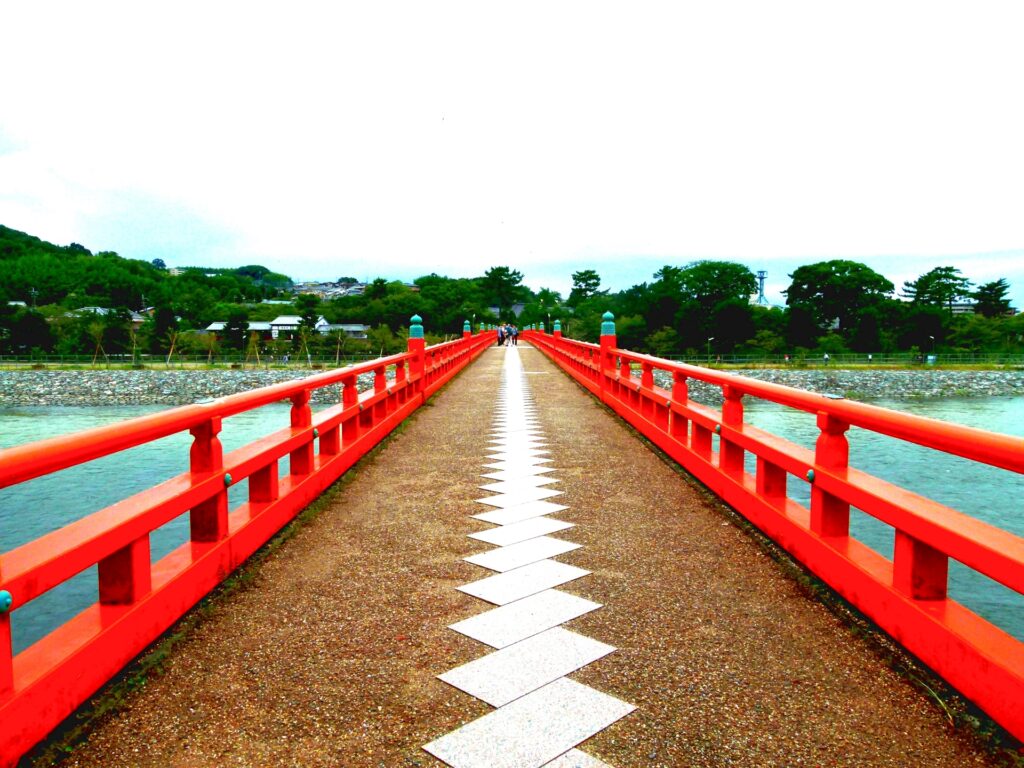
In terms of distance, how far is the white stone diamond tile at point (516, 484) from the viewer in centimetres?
575

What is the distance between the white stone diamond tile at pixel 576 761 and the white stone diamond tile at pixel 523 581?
1.24 m

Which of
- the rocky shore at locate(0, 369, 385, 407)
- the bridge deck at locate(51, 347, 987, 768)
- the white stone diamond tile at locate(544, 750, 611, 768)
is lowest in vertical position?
the rocky shore at locate(0, 369, 385, 407)

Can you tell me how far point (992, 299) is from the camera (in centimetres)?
9269

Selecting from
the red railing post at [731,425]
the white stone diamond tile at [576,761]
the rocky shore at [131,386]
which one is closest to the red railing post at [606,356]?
the red railing post at [731,425]

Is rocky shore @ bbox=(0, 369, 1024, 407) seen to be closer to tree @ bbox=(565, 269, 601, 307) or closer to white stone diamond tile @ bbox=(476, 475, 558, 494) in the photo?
white stone diamond tile @ bbox=(476, 475, 558, 494)

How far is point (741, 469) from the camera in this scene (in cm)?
514

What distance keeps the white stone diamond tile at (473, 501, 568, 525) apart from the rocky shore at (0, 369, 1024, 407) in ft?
131

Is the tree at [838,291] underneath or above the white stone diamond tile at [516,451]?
above

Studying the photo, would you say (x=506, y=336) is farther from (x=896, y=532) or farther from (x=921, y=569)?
(x=921, y=569)

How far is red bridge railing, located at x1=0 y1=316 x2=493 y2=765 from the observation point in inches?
82.4

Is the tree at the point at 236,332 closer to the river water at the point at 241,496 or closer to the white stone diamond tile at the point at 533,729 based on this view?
the river water at the point at 241,496

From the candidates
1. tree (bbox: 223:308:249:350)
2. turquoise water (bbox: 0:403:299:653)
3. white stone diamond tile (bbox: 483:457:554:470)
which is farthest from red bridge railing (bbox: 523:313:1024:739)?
tree (bbox: 223:308:249:350)

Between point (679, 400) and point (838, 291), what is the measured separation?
84.2 m

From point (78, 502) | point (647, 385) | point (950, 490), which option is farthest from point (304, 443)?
point (950, 490)
